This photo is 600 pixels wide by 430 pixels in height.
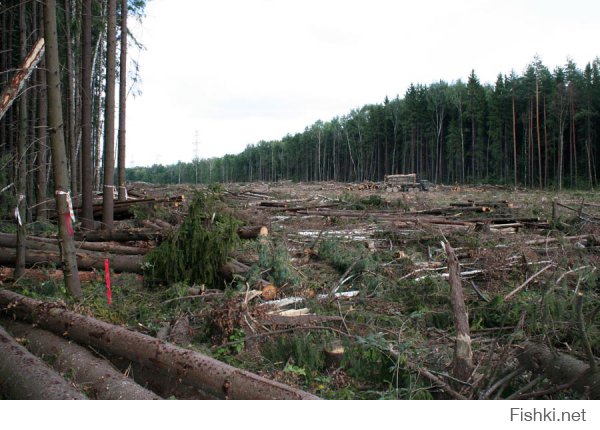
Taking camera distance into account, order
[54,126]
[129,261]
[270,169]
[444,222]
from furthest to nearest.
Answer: [270,169] < [444,222] < [129,261] < [54,126]

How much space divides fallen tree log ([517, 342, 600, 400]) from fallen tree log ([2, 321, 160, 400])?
123 inches

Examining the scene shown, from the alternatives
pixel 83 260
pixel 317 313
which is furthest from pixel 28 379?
pixel 83 260

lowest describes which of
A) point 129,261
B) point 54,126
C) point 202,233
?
point 129,261

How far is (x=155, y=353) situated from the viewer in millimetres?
4020

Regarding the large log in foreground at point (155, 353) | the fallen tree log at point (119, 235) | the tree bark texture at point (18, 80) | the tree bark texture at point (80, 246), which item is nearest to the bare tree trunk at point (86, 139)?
the fallen tree log at point (119, 235)

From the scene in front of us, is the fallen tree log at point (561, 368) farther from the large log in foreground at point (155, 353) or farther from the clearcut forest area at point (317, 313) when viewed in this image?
the large log in foreground at point (155, 353)

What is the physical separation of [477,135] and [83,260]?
53239 millimetres

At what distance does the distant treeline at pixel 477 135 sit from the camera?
40.8 metres

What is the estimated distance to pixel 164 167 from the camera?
492 feet

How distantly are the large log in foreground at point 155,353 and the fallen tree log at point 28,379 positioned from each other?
0.64 meters

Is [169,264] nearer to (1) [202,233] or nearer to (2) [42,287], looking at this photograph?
(1) [202,233]

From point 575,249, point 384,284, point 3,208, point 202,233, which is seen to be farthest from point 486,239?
point 3,208

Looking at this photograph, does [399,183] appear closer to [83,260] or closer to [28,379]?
[83,260]

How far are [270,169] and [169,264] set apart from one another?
94225 millimetres
